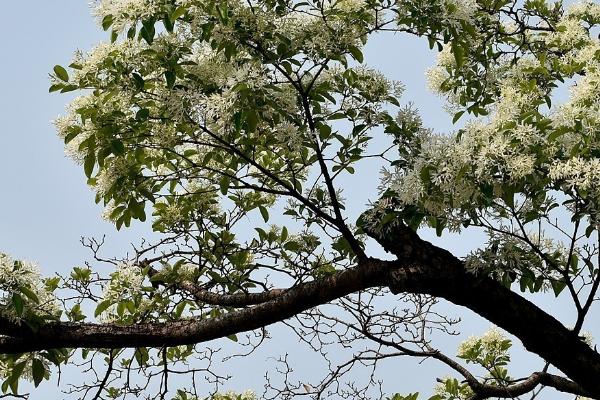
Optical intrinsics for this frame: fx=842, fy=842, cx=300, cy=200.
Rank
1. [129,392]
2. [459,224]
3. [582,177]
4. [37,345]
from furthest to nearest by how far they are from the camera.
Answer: [129,392] < [37,345] < [459,224] < [582,177]

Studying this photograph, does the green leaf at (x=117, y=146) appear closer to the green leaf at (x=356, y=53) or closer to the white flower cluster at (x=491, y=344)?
the green leaf at (x=356, y=53)

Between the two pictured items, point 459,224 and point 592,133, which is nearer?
point 592,133

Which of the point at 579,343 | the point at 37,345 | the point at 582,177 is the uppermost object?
the point at 37,345

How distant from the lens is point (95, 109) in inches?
136

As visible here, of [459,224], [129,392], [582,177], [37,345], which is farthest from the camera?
[129,392]

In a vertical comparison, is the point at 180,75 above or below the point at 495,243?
above

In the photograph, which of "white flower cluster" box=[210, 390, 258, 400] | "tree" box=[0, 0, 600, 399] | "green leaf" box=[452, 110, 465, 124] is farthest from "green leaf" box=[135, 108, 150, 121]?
"white flower cluster" box=[210, 390, 258, 400]

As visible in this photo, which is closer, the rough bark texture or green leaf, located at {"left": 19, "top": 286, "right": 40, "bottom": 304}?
green leaf, located at {"left": 19, "top": 286, "right": 40, "bottom": 304}

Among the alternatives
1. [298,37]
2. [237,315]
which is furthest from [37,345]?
[298,37]

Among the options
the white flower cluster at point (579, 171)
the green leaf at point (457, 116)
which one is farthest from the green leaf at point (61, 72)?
the green leaf at point (457, 116)

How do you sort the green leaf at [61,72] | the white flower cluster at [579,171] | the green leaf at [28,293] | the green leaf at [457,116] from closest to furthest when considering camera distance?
the white flower cluster at [579,171] → the green leaf at [28,293] → the green leaf at [61,72] → the green leaf at [457,116]

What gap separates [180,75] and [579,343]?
6.47 ft

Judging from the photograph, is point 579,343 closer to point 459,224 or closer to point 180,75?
point 459,224

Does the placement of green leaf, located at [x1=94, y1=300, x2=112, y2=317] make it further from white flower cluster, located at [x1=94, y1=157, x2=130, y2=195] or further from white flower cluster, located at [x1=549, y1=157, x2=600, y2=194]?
white flower cluster, located at [x1=549, y1=157, x2=600, y2=194]
